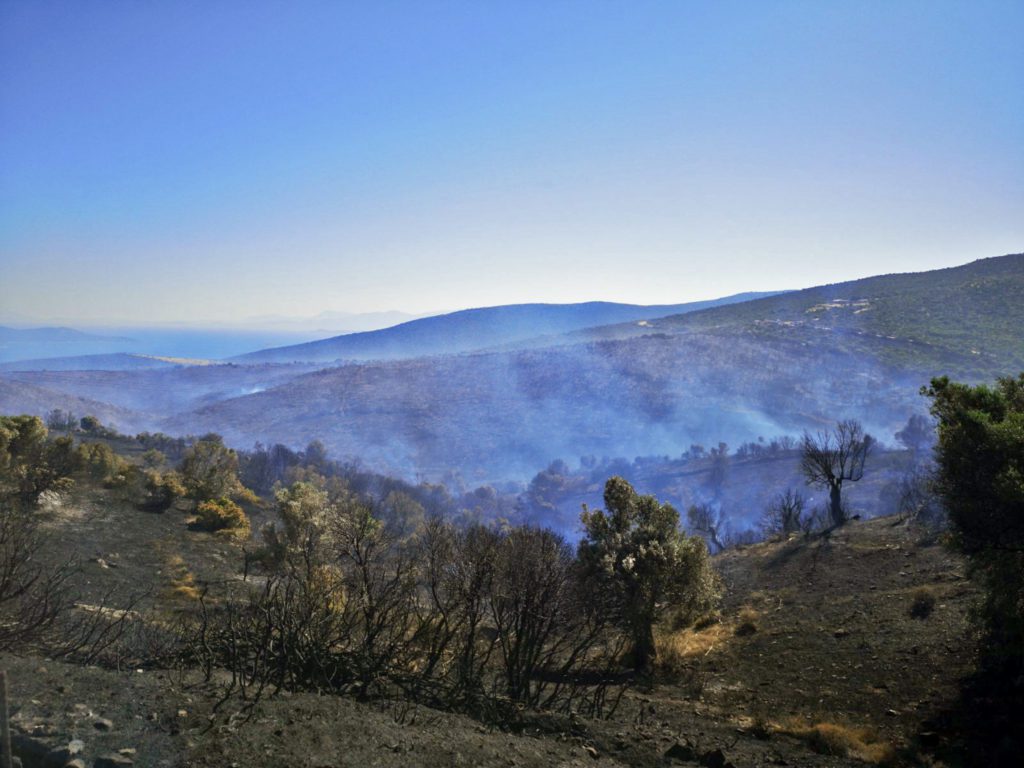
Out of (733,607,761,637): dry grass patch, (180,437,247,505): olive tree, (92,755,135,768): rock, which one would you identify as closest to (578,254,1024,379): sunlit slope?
(733,607,761,637): dry grass patch

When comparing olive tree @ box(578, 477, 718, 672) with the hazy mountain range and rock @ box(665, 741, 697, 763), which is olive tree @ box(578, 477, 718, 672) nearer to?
rock @ box(665, 741, 697, 763)

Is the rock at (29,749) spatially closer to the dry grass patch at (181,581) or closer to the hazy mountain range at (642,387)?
the dry grass patch at (181,581)

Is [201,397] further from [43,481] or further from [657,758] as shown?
[657,758]

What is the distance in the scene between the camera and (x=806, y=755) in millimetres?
8086

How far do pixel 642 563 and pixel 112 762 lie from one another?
38.1ft

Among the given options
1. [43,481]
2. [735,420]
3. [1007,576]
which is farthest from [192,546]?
[735,420]

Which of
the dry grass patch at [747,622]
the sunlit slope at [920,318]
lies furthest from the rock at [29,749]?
the sunlit slope at [920,318]

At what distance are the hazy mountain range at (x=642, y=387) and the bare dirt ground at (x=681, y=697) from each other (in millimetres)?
58204

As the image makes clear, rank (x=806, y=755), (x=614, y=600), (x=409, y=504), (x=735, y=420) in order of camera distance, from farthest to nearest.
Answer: (x=735, y=420) < (x=409, y=504) < (x=614, y=600) < (x=806, y=755)

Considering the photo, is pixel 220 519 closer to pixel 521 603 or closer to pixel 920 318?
→ pixel 521 603

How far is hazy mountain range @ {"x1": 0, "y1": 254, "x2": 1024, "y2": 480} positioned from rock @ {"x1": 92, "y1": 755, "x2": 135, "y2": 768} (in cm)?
7453

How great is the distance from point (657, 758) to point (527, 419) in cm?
11423

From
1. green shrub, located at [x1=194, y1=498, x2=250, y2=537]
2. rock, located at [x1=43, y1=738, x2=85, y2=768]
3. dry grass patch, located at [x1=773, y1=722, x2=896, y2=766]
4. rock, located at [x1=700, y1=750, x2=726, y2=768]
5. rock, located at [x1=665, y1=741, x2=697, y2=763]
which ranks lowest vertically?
green shrub, located at [x1=194, y1=498, x2=250, y2=537]

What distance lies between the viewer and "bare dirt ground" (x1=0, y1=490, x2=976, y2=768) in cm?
521
